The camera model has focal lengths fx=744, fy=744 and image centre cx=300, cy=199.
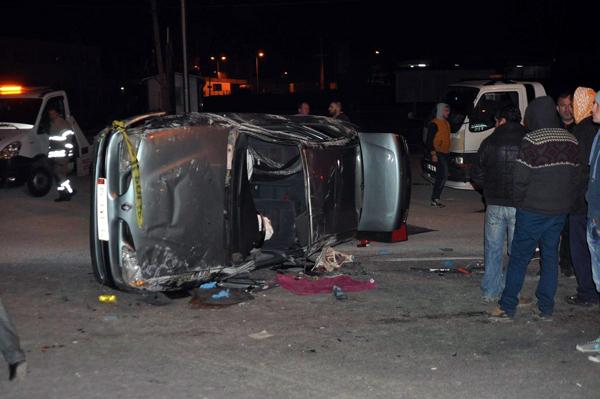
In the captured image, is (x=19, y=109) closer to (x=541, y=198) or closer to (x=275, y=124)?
(x=275, y=124)

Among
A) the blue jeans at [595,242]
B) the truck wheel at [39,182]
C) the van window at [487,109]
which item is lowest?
the truck wheel at [39,182]

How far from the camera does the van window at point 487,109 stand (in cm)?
1410

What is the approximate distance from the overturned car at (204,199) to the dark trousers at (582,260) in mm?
2545

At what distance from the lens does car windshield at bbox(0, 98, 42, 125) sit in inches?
577

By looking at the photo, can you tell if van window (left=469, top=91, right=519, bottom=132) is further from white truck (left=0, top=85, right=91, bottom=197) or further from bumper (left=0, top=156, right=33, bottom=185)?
bumper (left=0, top=156, right=33, bottom=185)

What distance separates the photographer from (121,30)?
48.6m

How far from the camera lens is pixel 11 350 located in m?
5.02

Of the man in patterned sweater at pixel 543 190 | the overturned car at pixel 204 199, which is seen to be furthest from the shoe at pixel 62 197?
the man in patterned sweater at pixel 543 190

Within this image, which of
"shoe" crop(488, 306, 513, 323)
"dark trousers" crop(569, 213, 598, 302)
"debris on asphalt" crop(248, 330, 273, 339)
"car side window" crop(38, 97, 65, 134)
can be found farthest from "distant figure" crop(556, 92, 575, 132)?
"car side window" crop(38, 97, 65, 134)

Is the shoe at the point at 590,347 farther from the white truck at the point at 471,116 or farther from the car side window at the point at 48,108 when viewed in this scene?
the car side window at the point at 48,108

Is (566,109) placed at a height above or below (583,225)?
above

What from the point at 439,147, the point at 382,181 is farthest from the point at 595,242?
the point at 439,147

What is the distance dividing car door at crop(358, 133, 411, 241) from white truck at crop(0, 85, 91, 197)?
7.49 metres

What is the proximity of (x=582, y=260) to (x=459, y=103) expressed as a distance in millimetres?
8110
